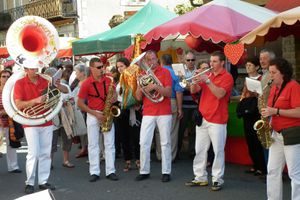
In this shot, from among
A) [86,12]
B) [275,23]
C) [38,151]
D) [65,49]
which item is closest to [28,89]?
[38,151]

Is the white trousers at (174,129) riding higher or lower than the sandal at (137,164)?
higher

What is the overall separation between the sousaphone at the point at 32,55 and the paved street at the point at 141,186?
1.09m

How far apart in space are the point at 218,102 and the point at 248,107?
0.90m

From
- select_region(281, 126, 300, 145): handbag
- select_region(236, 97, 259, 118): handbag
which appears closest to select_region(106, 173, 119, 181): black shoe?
select_region(236, 97, 259, 118): handbag

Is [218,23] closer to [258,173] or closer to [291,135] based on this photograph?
[258,173]

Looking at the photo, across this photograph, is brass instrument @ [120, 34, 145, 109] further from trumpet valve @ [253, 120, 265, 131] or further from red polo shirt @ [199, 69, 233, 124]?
trumpet valve @ [253, 120, 265, 131]

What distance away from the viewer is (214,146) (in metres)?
6.63

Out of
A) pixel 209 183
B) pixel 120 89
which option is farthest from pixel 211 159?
pixel 120 89

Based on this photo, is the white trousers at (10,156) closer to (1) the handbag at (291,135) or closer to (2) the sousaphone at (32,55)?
(2) the sousaphone at (32,55)

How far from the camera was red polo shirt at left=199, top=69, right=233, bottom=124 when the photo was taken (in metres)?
6.53

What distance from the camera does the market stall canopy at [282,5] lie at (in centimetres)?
908

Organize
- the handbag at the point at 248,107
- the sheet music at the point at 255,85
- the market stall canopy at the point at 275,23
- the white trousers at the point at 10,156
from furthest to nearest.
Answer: the white trousers at the point at 10,156 < the handbag at the point at 248,107 < the market stall canopy at the point at 275,23 < the sheet music at the point at 255,85

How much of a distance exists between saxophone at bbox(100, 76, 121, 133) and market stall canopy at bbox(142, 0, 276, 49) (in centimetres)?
146

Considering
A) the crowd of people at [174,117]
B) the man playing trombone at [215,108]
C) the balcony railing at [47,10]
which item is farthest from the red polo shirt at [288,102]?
the balcony railing at [47,10]
